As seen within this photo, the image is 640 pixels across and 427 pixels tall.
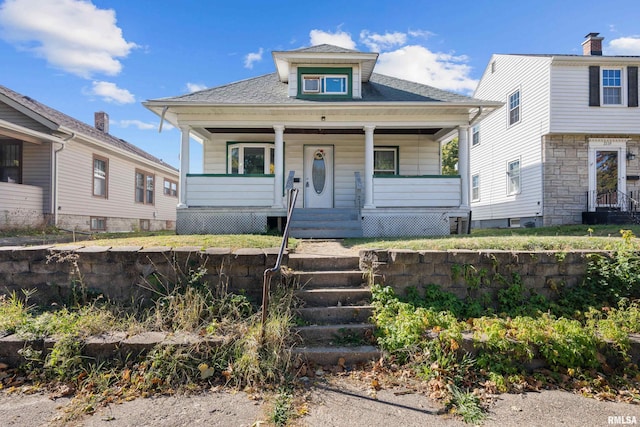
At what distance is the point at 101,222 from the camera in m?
14.2

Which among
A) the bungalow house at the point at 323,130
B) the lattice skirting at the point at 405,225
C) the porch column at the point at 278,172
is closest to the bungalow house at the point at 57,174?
the bungalow house at the point at 323,130

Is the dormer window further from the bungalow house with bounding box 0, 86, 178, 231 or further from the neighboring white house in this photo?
the bungalow house with bounding box 0, 86, 178, 231

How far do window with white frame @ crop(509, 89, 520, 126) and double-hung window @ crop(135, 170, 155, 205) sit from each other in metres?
17.2

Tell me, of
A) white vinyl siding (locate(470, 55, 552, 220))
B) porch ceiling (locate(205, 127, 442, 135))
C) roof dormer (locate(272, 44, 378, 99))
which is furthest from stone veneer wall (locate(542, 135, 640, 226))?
roof dormer (locate(272, 44, 378, 99))

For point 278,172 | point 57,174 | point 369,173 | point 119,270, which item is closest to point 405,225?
point 369,173

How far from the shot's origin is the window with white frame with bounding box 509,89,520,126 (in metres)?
13.8

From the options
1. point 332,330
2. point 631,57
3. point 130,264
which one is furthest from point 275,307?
point 631,57

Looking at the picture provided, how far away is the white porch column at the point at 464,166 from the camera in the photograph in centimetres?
927

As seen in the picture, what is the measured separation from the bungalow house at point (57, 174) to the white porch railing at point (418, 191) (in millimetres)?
10769

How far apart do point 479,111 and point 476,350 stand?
25.5 ft

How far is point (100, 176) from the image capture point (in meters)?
14.1

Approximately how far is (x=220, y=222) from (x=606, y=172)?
43.1 feet

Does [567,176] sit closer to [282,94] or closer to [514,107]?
[514,107]

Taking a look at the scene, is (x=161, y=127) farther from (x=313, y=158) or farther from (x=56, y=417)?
(x=56, y=417)
